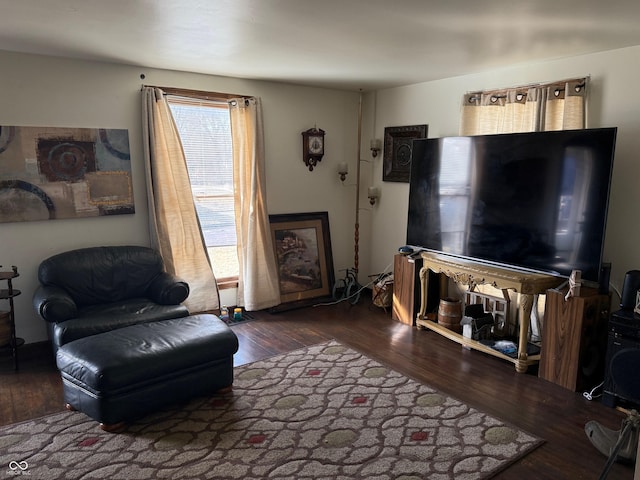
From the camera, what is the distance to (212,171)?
4.69m

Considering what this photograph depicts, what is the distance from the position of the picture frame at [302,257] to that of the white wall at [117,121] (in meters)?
0.14

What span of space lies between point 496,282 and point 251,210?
95.9 inches

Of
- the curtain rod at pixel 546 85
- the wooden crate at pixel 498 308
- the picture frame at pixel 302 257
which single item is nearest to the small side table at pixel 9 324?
the picture frame at pixel 302 257

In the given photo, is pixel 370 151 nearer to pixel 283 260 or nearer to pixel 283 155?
pixel 283 155

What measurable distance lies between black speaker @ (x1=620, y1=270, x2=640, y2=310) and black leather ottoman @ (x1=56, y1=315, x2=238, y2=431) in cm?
254

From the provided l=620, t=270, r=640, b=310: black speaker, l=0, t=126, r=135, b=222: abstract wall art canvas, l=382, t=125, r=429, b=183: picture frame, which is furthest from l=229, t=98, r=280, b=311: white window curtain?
l=620, t=270, r=640, b=310: black speaker

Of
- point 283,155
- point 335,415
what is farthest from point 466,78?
point 335,415

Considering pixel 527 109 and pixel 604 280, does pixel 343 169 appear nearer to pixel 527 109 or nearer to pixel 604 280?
pixel 527 109

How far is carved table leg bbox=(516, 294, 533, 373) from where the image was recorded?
3438 millimetres

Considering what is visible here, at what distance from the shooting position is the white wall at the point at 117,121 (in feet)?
12.2

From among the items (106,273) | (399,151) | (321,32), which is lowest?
(106,273)

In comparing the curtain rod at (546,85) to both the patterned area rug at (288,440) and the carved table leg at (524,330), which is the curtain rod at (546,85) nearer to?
the carved table leg at (524,330)

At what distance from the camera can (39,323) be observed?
12.9ft

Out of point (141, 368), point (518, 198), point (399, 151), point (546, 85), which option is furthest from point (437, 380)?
point (399, 151)
